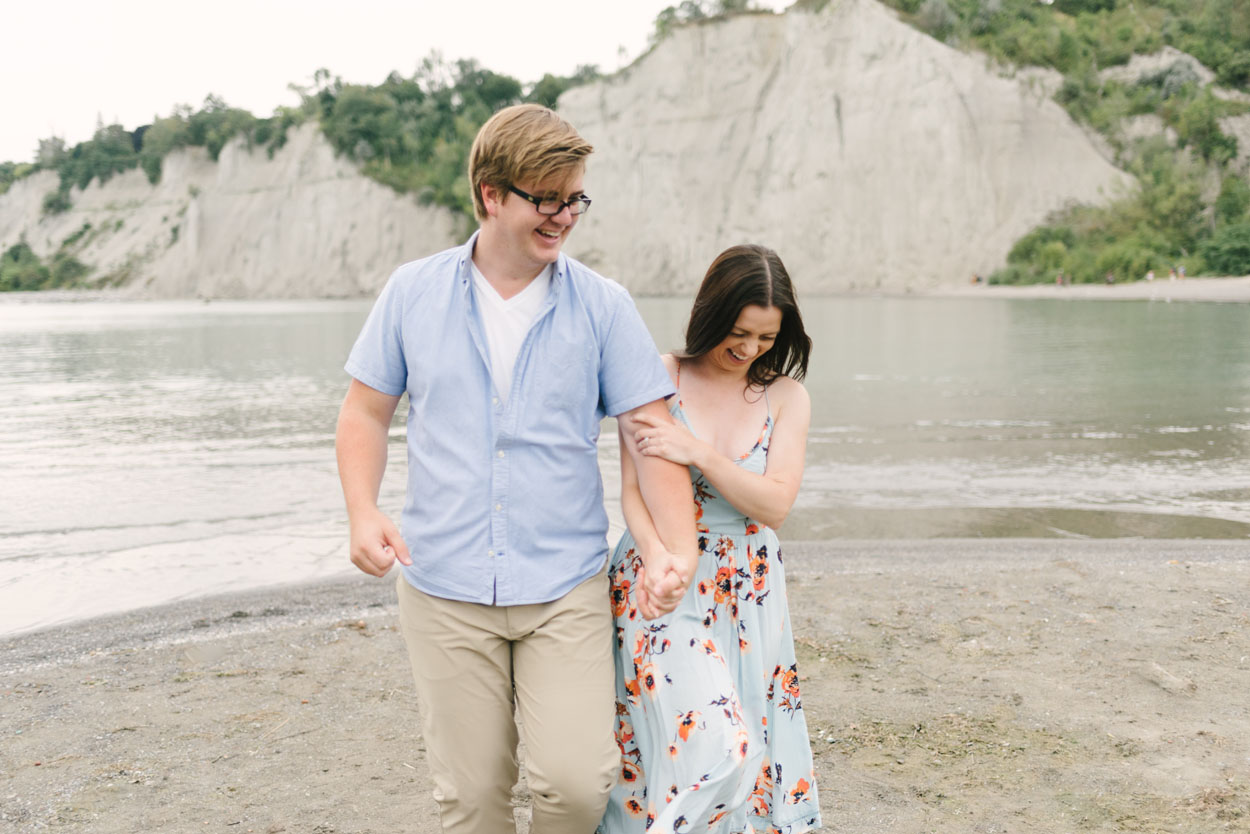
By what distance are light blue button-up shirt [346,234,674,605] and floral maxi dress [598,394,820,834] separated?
28cm

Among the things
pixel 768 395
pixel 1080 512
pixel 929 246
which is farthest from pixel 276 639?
pixel 929 246

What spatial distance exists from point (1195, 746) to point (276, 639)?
175 inches

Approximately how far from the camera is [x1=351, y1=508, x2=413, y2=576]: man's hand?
2.64m

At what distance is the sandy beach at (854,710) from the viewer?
3684mm

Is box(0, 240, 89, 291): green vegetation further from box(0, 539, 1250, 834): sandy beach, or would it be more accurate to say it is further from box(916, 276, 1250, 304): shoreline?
box(0, 539, 1250, 834): sandy beach

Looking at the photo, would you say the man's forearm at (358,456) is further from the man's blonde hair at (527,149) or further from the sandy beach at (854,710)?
the sandy beach at (854,710)

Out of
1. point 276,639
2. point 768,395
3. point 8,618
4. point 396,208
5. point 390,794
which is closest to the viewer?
point 768,395

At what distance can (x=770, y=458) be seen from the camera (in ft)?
10.0

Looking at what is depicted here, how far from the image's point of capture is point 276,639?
585cm

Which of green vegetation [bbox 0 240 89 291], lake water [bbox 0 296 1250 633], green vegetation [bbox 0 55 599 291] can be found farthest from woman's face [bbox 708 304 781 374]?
green vegetation [bbox 0 240 89 291]

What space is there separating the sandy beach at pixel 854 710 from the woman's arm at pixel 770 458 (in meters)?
1.35

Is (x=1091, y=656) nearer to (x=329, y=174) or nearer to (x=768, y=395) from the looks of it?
(x=768, y=395)

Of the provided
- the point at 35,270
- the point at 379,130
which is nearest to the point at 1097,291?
the point at 379,130

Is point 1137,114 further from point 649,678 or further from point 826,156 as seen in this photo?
point 649,678
